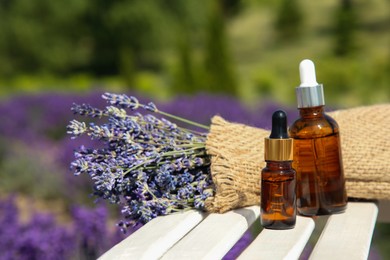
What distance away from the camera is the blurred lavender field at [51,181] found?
238 centimetres

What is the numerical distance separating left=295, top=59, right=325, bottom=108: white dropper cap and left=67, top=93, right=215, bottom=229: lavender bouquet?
252mm

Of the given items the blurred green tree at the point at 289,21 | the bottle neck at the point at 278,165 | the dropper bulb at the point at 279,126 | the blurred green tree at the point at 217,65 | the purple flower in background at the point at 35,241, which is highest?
the blurred green tree at the point at 289,21

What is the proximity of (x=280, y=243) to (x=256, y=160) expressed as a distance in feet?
1.02

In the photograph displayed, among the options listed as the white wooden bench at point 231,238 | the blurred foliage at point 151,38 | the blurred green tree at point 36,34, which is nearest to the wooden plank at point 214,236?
the white wooden bench at point 231,238

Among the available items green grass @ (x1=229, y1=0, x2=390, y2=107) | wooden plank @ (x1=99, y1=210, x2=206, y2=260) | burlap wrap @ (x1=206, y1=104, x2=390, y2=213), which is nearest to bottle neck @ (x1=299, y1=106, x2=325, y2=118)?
burlap wrap @ (x1=206, y1=104, x2=390, y2=213)

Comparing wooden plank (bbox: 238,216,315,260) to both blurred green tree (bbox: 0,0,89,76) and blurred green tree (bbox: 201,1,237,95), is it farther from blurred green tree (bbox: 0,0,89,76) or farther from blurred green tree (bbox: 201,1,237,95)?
blurred green tree (bbox: 0,0,89,76)

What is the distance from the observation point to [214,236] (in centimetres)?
138

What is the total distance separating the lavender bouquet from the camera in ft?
5.05

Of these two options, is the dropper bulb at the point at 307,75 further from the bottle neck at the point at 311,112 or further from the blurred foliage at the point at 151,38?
the blurred foliage at the point at 151,38

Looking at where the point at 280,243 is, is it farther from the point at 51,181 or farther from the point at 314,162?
the point at 51,181

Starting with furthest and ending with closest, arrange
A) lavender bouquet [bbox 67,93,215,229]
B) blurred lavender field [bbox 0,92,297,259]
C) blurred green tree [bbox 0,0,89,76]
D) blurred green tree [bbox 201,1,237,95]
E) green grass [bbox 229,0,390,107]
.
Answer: blurred green tree [bbox 0,0,89,76] → green grass [bbox 229,0,390,107] → blurred green tree [bbox 201,1,237,95] → blurred lavender field [bbox 0,92,297,259] → lavender bouquet [bbox 67,93,215,229]

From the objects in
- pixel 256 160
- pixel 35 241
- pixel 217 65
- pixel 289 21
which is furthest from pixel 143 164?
pixel 289 21

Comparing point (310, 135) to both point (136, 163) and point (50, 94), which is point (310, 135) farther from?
point (50, 94)

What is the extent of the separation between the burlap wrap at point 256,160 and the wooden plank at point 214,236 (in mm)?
33
